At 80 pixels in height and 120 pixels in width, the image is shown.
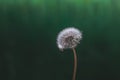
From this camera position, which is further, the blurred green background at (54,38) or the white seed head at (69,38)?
the blurred green background at (54,38)

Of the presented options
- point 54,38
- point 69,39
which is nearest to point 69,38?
point 69,39

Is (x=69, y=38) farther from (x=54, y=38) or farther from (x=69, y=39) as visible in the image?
(x=54, y=38)

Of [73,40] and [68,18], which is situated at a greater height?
[68,18]

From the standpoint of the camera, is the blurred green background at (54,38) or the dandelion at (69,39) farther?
the blurred green background at (54,38)

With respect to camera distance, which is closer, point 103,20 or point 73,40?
point 73,40

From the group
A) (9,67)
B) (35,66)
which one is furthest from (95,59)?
(9,67)

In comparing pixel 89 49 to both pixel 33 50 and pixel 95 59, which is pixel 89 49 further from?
pixel 33 50

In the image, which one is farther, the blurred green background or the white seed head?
the blurred green background

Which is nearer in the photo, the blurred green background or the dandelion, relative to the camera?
the dandelion
